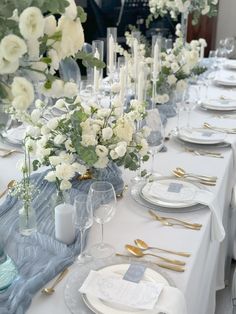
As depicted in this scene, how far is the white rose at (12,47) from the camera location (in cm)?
76

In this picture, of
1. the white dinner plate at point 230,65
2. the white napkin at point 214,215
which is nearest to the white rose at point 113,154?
the white napkin at point 214,215

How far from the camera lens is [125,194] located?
146 cm

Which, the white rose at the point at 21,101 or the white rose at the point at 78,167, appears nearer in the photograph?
the white rose at the point at 21,101

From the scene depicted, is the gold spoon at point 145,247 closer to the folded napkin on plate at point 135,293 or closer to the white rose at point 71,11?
the folded napkin on plate at point 135,293

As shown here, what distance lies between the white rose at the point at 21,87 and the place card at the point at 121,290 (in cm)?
44

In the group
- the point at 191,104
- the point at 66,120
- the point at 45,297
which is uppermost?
the point at 66,120

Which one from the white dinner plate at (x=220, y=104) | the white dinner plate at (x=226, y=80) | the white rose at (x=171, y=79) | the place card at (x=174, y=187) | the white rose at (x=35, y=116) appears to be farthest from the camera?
the white dinner plate at (x=226, y=80)

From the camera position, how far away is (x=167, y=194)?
4.66ft

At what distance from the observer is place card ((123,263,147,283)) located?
999mm

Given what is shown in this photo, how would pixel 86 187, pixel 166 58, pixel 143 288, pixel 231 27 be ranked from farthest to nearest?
pixel 231 27 < pixel 166 58 < pixel 86 187 < pixel 143 288

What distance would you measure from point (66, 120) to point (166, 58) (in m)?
1.10

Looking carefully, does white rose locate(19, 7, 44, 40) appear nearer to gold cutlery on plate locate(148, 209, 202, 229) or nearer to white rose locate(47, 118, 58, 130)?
white rose locate(47, 118, 58, 130)

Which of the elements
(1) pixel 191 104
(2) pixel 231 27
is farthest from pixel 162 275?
(2) pixel 231 27

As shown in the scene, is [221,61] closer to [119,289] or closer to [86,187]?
[86,187]
